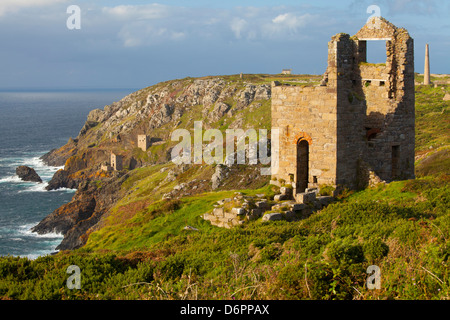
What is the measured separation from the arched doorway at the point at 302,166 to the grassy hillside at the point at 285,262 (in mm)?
3644

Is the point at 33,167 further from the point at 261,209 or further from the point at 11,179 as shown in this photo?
the point at 261,209

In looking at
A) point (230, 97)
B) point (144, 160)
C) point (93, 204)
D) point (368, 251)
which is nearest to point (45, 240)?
point (93, 204)

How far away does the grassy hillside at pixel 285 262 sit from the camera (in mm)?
8375

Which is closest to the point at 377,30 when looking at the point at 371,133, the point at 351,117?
the point at 351,117

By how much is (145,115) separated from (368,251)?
12546 centimetres

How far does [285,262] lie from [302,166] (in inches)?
437

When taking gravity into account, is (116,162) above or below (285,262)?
below

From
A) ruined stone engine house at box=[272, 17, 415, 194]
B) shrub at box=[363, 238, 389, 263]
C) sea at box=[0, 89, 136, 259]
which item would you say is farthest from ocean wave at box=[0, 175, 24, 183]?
shrub at box=[363, 238, 389, 263]

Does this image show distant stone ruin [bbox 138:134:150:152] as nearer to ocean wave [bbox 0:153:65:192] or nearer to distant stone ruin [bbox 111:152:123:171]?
distant stone ruin [bbox 111:152:123:171]

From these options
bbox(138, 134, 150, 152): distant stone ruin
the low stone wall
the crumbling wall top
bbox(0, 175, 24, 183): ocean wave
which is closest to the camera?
the low stone wall

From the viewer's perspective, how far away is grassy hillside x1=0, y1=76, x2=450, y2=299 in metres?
8.38

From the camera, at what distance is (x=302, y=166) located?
21.0 m

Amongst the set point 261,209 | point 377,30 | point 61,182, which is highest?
point 377,30

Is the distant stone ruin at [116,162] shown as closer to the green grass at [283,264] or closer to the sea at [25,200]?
the sea at [25,200]
